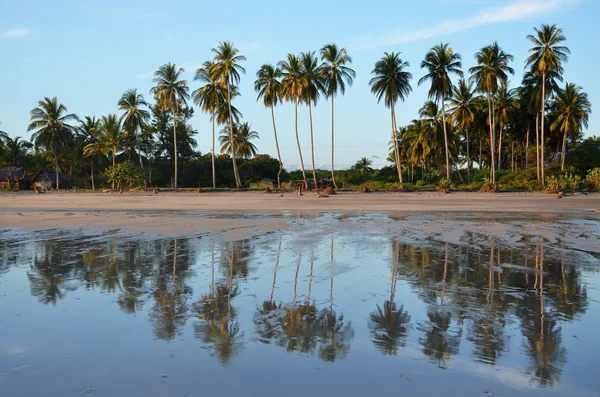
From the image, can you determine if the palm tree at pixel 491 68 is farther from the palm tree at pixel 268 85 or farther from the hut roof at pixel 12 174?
the hut roof at pixel 12 174

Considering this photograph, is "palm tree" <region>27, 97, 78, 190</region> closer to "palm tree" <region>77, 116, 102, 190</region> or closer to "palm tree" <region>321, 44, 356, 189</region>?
"palm tree" <region>77, 116, 102, 190</region>

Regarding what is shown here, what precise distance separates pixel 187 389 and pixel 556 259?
23.6 ft

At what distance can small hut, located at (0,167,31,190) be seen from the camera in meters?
51.7

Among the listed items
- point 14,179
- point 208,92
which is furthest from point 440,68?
point 14,179

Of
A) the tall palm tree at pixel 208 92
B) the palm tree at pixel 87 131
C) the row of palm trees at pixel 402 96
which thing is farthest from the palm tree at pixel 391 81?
the palm tree at pixel 87 131

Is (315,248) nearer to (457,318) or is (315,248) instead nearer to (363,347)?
(457,318)

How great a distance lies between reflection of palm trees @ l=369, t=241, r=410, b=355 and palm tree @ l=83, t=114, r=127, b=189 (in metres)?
47.4

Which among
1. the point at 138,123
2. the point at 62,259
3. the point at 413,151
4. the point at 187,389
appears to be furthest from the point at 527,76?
the point at 187,389

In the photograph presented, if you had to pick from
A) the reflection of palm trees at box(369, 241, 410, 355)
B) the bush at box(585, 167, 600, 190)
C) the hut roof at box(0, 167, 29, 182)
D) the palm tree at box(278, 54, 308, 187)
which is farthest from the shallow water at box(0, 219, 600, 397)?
the hut roof at box(0, 167, 29, 182)

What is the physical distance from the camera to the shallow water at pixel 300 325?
11.2 ft

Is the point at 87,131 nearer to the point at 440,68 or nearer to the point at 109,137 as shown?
the point at 109,137

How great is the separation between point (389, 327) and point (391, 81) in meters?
39.4

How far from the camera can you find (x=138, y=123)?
51.8 meters

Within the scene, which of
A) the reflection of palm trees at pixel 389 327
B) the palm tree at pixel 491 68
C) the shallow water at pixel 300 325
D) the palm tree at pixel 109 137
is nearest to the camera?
the shallow water at pixel 300 325
